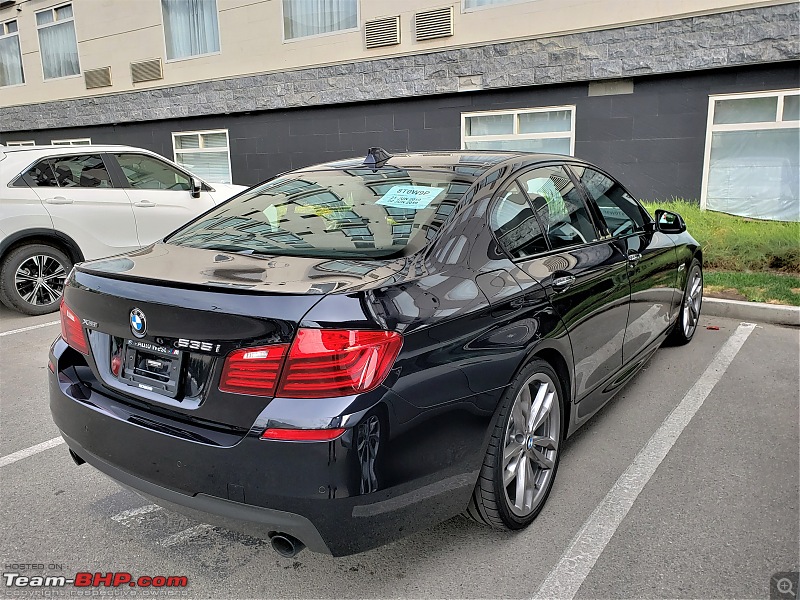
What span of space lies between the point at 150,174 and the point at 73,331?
540 centimetres

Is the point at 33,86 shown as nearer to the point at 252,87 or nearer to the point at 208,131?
the point at 208,131

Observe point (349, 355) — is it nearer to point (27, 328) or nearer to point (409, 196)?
point (409, 196)

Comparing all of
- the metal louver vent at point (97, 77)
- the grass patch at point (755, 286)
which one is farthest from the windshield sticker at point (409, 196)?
the metal louver vent at point (97, 77)

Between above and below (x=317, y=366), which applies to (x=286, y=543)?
below

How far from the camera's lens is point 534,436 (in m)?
2.79

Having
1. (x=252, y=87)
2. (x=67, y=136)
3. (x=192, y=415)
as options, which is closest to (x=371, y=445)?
(x=192, y=415)

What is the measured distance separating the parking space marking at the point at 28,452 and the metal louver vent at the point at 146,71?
1255 cm

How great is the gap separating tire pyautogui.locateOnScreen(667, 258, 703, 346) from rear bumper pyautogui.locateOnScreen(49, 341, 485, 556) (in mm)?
3283

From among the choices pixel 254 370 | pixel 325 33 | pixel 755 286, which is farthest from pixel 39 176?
pixel 755 286

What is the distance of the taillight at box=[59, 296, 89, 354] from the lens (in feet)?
8.32

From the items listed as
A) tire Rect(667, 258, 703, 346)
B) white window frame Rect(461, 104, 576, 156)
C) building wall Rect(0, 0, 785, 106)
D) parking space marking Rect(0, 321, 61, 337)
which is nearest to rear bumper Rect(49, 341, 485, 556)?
tire Rect(667, 258, 703, 346)

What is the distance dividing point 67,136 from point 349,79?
9.60 metres

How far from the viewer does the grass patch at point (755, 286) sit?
6.21 m

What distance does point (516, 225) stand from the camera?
293cm
